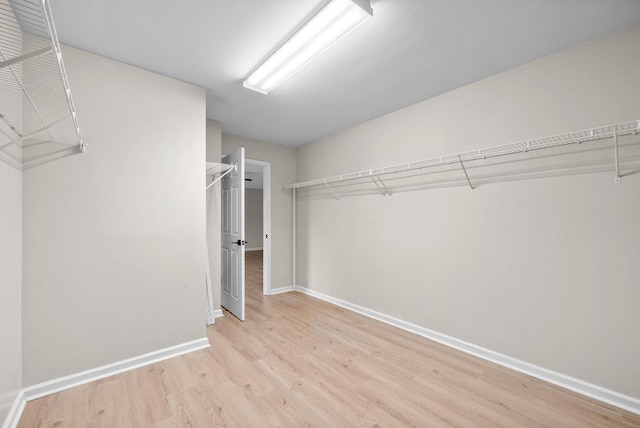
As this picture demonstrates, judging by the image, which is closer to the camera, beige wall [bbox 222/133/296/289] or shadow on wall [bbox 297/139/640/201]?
shadow on wall [bbox 297/139/640/201]

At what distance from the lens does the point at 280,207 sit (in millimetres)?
4309

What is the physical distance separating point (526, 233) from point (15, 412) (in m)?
3.65

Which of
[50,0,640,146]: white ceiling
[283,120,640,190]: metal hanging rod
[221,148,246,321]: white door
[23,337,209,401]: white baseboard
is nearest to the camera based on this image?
[50,0,640,146]: white ceiling

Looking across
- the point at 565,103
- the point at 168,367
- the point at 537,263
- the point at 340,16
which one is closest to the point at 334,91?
the point at 340,16

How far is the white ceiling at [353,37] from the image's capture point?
1.56 metres

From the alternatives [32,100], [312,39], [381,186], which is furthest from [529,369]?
[32,100]

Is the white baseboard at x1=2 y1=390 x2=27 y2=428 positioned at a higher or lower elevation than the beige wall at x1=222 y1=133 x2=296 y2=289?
lower

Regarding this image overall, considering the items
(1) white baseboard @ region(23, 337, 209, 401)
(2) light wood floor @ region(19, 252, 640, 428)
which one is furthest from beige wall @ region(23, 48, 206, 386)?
(2) light wood floor @ region(19, 252, 640, 428)

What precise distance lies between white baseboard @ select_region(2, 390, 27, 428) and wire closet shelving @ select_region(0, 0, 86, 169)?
1451 mm

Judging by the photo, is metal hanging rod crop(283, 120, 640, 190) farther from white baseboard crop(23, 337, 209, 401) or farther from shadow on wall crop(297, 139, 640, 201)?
white baseboard crop(23, 337, 209, 401)

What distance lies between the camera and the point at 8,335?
152 centimetres

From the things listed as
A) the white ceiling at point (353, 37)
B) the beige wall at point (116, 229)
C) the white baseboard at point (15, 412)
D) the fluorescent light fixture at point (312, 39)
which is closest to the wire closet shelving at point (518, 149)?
the white ceiling at point (353, 37)

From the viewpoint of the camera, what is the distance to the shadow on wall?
5.71ft

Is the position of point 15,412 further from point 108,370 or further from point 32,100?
point 32,100
